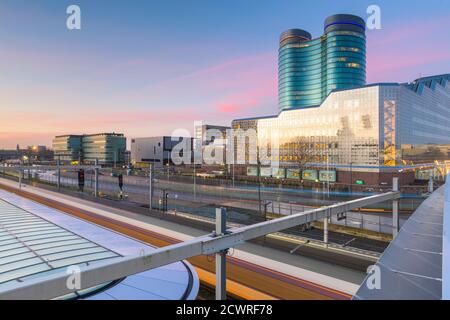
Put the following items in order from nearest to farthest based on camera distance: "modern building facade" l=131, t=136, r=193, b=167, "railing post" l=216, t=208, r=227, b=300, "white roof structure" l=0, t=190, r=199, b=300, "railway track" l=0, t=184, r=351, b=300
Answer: "railing post" l=216, t=208, r=227, b=300, "white roof structure" l=0, t=190, r=199, b=300, "railway track" l=0, t=184, r=351, b=300, "modern building facade" l=131, t=136, r=193, b=167

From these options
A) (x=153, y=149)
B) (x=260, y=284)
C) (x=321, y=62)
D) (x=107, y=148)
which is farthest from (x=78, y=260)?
(x=107, y=148)

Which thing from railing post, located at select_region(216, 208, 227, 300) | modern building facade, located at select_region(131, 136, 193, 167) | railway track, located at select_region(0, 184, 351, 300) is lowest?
railway track, located at select_region(0, 184, 351, 300)

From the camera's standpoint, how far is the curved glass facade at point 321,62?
477ft

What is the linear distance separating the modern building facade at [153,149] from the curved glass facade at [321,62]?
229ft

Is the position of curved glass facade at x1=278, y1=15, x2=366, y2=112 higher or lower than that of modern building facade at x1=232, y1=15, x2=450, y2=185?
higher

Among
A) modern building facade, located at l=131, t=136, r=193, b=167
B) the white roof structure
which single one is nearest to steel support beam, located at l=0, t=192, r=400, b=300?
the white roof structure

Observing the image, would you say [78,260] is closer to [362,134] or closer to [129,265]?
[129,265]

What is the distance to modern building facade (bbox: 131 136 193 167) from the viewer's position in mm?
152625

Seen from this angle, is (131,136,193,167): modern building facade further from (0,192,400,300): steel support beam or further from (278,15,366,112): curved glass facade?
(0,192,400,300): steel support beam

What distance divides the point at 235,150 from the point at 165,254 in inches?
4288

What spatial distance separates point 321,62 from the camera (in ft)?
525

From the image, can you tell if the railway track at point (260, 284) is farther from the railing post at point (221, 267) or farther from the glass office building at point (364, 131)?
the glass office building at point (364, 131)

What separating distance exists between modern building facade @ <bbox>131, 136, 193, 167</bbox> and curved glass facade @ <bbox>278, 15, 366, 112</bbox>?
2746 inches

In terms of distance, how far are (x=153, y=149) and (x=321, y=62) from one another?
4153 inches
